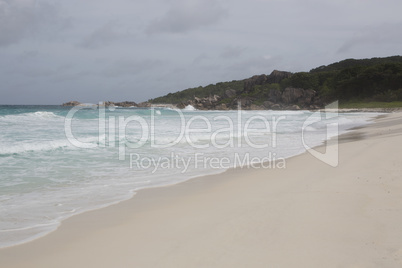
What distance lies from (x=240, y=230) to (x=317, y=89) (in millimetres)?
88772

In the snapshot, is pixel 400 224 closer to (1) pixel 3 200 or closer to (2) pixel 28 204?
(2) pixel 28 204

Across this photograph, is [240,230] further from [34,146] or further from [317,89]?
[317,89]

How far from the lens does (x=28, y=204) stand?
4.64 m

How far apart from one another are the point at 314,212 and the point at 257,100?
85983 millimetres

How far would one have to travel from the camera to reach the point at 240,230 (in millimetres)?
3363

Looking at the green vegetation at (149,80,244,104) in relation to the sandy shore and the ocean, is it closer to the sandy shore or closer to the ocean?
the ocean

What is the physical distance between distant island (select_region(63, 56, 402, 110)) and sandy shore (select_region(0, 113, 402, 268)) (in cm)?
6276

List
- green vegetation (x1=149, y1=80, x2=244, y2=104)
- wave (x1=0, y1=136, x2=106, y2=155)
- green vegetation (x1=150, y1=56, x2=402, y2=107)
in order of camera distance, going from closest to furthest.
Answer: wave (x1=0, y1=136, x2=106, y2=155) < green vegetation (x1=150, y1=56, x2=402, y2=107) < green vegetation (x1=149, y1=80, x2=244, y2=104)

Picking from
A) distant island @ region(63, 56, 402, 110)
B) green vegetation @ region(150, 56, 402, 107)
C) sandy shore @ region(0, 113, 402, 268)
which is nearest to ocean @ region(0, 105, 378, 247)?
sandy shore @ region(0, 113, 402, 268)

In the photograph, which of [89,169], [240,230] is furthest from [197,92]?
[240,230]

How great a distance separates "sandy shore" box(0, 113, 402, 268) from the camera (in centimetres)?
274

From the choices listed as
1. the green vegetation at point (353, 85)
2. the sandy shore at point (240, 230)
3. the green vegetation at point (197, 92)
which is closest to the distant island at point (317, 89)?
the green vegetation at point (353, 85)

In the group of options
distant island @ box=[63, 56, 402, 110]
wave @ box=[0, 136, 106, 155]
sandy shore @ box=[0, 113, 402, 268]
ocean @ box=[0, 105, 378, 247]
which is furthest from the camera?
distant island @ box=[63, 56, 402, 110]

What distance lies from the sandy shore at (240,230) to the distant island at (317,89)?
206 feet
